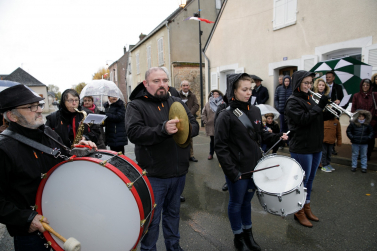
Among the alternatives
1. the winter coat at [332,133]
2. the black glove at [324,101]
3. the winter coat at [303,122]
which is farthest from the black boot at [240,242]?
the winter coat at [332,133]

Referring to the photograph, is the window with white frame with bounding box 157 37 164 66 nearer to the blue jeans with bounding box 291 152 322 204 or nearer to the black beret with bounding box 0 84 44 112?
the blue jeans with bounding box 291 152 322 204

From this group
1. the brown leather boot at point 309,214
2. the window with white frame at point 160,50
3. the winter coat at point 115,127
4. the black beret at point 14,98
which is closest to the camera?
the black beret at point 14,98

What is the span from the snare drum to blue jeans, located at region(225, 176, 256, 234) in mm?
198

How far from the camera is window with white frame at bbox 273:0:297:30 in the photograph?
25.9 ft

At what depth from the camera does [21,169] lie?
64.8 inches

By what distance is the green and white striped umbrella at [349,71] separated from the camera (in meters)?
5.46

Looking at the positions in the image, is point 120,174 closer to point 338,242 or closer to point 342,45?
point 338,242

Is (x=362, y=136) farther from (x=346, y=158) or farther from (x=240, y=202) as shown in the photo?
(x=240, y=202)

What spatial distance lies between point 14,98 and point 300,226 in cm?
343

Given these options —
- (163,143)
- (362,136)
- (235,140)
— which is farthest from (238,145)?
(362,136)

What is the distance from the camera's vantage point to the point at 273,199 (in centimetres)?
233

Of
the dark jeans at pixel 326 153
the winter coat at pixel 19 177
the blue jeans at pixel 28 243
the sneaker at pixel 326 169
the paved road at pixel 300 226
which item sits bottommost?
the paved road at pixel 300 226

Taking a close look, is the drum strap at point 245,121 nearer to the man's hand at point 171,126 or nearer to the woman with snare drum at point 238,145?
the woman with snare drum at point 238,145

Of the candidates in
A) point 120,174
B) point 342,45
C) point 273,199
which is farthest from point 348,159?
point 120,174
